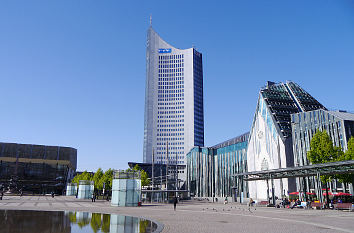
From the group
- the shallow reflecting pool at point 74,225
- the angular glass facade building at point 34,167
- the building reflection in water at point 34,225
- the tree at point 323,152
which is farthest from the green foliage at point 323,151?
the angular glass facade building at point 34,167

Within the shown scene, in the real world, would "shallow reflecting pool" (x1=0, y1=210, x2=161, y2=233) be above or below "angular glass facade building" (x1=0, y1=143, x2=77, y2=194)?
below

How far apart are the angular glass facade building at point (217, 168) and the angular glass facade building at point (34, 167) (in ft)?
210

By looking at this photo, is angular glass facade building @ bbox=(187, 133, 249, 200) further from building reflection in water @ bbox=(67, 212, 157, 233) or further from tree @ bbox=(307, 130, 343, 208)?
building reflection in water @ bbox=(67, 212, 157, 233)

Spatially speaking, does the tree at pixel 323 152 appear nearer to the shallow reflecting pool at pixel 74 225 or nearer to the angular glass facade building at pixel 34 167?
the shallow reflecting pool at pixel 74 225

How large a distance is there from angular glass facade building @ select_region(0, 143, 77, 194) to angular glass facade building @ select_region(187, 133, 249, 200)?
6403 cm

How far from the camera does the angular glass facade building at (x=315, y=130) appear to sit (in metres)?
58.4

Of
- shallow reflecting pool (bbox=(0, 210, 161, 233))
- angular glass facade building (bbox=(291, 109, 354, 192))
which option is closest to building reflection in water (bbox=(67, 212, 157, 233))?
shallow reflecting pool (bbox=(0, 210, 161, 233))

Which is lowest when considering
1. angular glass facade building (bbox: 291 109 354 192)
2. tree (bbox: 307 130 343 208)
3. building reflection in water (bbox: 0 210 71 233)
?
building reflection in water (bbox: 0 210 71 233)

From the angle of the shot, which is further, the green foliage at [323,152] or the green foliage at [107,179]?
the green foliage at [107,179]

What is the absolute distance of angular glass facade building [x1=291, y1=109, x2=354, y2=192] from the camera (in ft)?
192

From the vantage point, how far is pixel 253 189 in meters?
76.3

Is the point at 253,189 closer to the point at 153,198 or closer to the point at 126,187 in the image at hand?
the point at 153,198

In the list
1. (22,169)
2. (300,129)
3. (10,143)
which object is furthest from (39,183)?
(300,129)

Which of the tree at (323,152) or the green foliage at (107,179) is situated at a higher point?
the tree at (323,152)
